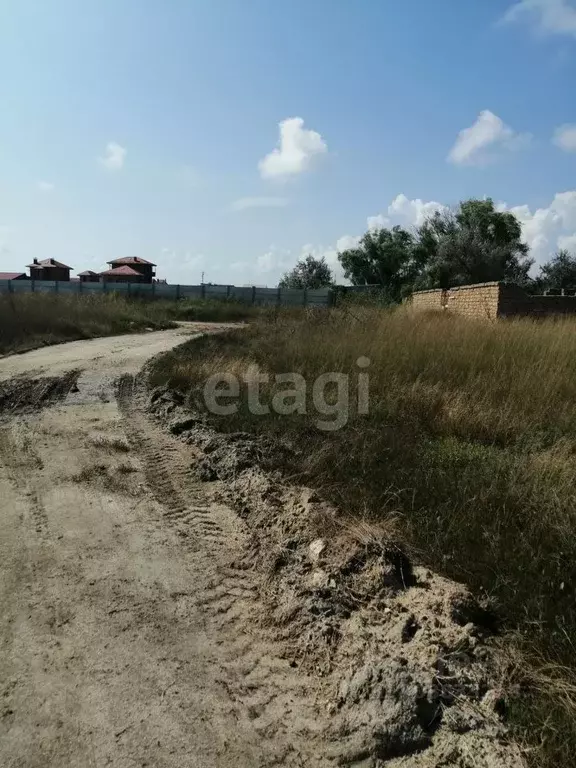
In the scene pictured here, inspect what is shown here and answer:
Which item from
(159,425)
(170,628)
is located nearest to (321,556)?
(170,628)

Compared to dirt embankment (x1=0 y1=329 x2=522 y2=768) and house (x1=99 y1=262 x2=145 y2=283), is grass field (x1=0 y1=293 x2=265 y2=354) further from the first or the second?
house (x1=99 y1=262 x2=145 y2=283)

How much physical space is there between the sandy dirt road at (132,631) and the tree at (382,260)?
45227 mm

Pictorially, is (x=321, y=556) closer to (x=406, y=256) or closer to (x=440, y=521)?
(x=440, y=521)

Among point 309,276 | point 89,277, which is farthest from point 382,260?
point 89,277

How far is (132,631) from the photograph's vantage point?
281 centimetres

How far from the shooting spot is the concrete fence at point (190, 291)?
3675 centimetres

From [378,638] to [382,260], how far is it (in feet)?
169

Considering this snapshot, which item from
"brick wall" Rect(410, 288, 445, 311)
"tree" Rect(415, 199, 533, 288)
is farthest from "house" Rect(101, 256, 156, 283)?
"brick wall" Rect(410, 288, 445, 311)

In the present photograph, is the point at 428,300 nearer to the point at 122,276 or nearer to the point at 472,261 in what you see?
the point at 472,261

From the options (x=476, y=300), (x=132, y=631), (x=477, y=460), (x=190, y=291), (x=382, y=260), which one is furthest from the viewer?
(x=382, y=260)

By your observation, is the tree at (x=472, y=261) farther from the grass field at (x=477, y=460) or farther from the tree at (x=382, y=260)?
the grass field at (x=477, y=460)

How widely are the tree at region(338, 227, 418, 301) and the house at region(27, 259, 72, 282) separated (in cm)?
3623

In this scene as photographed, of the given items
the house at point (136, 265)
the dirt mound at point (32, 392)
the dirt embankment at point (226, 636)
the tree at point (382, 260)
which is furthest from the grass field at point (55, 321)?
the house at point (136, 265)

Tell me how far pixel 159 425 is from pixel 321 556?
3.59 meters
